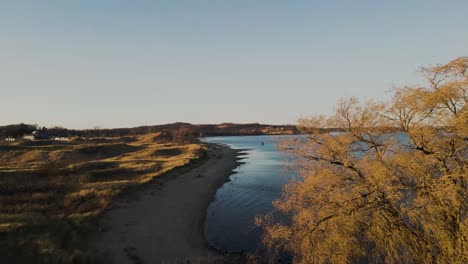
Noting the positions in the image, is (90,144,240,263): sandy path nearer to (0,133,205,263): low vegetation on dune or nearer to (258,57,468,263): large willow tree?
(0,133,205,263): low vegetation on dune

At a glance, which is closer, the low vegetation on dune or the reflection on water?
the low vegetation on dune

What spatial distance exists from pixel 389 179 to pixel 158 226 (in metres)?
18.6

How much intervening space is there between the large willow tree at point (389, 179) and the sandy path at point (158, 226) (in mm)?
9286

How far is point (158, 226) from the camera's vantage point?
23844mm

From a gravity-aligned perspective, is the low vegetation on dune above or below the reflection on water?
above

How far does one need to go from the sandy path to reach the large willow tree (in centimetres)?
929

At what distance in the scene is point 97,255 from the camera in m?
17.2

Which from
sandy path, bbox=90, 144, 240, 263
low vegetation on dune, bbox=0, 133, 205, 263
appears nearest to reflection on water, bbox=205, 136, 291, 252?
sandy path, bbox=90, 144, 240, 263

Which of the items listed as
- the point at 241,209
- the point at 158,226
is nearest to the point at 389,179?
the point at 158,226

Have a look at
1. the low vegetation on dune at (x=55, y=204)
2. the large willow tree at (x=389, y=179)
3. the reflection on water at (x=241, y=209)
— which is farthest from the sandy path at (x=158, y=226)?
the large willow tree at (x=389, y=179)

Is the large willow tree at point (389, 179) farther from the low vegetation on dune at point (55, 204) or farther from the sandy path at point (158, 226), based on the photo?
the low vegetation on dune at point (55, 204)

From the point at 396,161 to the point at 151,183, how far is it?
32.9m

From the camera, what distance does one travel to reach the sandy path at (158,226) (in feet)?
60.6

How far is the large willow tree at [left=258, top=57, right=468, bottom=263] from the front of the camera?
10438 millimetres
